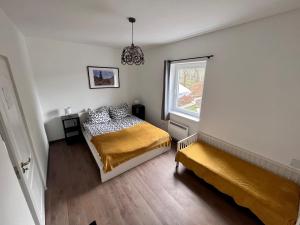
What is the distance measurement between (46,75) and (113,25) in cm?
200

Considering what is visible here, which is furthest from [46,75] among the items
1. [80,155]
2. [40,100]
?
[80,155]

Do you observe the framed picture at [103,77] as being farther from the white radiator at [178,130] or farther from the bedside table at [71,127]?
the white radiator at [178,130]

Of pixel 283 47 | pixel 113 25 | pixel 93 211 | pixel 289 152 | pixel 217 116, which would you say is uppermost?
pixel 113 25

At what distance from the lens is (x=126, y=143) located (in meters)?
2.53

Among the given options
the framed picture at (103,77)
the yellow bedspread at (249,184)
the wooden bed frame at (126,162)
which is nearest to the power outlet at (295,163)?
the yellow bedspread at (249,184)

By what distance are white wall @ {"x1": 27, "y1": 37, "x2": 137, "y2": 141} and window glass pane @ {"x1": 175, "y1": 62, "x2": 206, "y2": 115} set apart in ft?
6.06

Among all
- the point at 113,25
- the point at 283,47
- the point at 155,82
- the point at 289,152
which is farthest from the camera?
the point at 155,82

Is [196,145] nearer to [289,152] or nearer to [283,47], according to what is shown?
[289,152]

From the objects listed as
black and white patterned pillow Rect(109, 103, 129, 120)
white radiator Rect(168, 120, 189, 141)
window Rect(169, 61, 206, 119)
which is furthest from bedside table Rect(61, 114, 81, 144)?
window Rect(169, 61, 206, 119)

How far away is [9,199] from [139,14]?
6.74ft

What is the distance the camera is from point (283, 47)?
1687 millimetres

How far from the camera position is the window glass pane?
113 inches

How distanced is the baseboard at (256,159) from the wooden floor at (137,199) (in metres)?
0.70

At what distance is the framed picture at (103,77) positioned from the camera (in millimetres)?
3557
